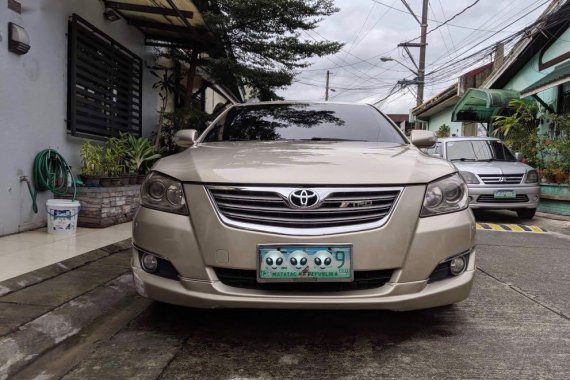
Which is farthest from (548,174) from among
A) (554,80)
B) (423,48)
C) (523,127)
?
(423,48)

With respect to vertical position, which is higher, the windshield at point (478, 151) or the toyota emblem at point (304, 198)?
the windshield at point (478, 151)

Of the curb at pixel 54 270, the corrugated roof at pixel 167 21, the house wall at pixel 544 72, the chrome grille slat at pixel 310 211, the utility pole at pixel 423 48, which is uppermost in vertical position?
the utility pole at pixel 423 48

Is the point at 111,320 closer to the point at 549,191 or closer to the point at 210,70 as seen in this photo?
the point at 210,70

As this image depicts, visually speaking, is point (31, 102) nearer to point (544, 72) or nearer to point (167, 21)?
point (167, 21)

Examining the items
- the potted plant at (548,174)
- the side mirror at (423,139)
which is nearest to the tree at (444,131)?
the potted plant at (548,174)

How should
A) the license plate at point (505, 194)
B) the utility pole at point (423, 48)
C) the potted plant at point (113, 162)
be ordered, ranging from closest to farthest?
the potted plant at point (113, 162), the license plate at point (505, 194), the utility pole at point (423, 48)

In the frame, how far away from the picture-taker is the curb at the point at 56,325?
248cm

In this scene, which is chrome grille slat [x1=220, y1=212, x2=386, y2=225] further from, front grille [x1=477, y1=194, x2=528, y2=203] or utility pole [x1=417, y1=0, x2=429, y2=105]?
utility pole [x1=417, y1=0, x2=429, y2=105]

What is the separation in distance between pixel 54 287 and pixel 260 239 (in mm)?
1861

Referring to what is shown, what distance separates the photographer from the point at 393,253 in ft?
8.14

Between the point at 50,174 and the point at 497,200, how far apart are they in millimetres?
6793

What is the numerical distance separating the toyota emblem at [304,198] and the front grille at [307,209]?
0.02 meters

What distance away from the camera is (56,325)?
2.89 m

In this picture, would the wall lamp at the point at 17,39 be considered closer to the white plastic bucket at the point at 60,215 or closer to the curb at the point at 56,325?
the white plastic bucket at the point at 60,215
